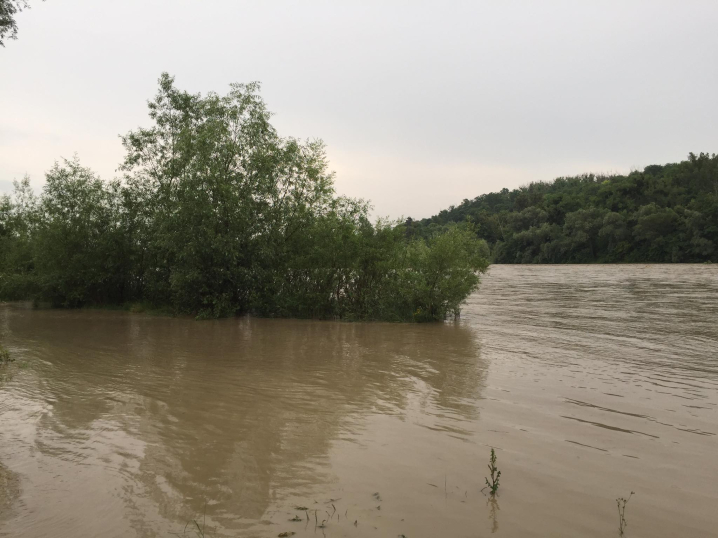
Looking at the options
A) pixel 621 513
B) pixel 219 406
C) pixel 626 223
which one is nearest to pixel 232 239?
pixel 219 406

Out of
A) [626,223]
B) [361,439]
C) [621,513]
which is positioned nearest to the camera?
[621,513]

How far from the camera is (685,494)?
457cm

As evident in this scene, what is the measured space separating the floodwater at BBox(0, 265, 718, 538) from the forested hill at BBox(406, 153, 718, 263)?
Answer: 175 ft

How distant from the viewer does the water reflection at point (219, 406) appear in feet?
15.5

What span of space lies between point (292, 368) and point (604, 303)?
56.3ft

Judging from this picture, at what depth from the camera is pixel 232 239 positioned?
18984 mm

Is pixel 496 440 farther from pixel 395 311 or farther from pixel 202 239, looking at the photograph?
pixel 202 239

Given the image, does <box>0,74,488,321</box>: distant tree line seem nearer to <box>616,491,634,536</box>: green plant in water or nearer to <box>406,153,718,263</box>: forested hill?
<box>616,491,634,536</box>: green plant in water

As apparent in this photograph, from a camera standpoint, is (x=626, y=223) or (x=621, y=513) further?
(x=626, y=223)

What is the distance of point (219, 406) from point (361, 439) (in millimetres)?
2478

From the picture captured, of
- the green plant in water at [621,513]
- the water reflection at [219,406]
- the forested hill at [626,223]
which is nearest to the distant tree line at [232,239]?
the water reflection at [219,406]

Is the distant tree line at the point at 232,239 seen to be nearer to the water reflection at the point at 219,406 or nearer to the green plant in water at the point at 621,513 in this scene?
the water reflection at the point at 219,406

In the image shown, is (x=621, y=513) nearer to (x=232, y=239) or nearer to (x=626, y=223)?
(x=232, y=239)

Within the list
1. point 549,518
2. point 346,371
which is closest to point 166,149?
point 346,371
